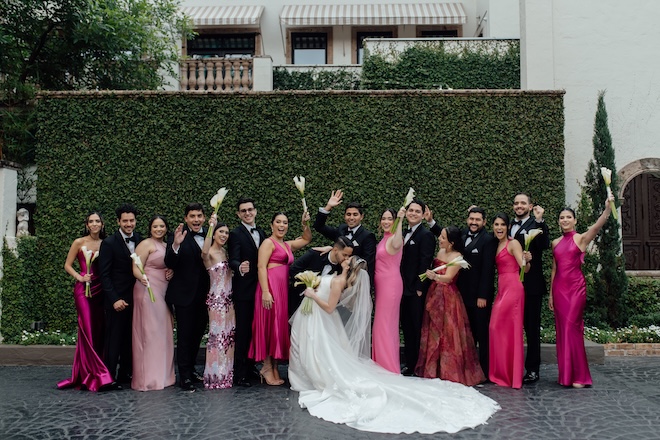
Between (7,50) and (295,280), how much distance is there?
9.08m

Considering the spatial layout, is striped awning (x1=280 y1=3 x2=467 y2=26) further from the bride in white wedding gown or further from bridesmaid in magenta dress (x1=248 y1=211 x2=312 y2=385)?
the bride in white wedding gown

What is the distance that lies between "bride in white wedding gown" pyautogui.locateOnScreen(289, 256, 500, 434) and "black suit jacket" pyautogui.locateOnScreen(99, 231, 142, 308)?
1.97 meters

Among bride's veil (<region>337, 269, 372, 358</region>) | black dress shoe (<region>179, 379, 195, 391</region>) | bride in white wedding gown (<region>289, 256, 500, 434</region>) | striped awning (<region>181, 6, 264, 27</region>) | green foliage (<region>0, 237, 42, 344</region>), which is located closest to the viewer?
bride in white wedding gown (<region>289, 256, 500, 434</region>)

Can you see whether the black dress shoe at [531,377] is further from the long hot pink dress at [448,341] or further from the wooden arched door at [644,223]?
the wooden arched door at [644,223]

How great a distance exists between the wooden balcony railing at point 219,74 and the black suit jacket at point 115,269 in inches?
354

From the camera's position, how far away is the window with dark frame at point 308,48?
18.7 meters

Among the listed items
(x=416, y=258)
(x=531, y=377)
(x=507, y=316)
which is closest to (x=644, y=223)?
(x=531, y=377)

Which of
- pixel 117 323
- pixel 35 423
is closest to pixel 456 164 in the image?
pixel 117 323

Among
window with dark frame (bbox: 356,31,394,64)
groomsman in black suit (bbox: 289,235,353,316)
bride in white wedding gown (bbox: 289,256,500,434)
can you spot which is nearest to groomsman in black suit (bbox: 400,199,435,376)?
bride in white wedding gown (bbox: 289,256,500,434)

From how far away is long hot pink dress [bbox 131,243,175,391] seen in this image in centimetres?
667

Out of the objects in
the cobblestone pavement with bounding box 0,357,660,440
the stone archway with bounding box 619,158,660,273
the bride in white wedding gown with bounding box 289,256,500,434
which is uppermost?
the stone archway with bounding box 619,158,660,273

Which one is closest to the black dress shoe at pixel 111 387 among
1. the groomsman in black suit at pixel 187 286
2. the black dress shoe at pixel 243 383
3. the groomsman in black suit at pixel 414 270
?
the groomsman in black suit at pixel 187 286

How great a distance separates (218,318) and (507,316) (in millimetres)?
3329

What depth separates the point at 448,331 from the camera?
6785mm
